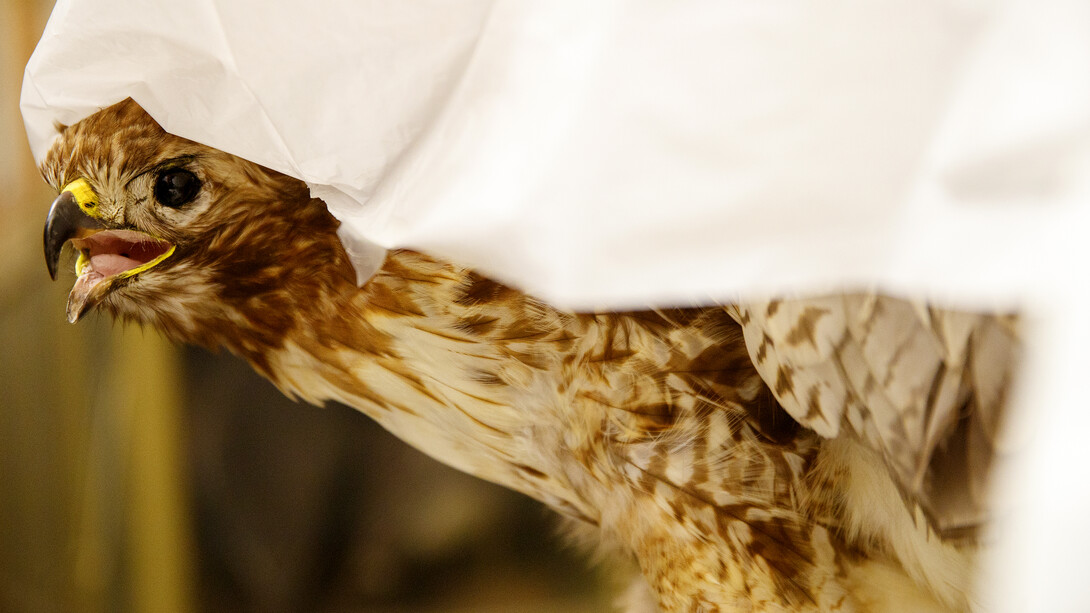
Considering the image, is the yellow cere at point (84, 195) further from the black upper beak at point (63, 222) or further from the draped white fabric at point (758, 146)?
the draped white fabric at point (758, 146)

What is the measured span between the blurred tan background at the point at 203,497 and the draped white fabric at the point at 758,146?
0.67 m

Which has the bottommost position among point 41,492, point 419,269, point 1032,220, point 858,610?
point 41,492

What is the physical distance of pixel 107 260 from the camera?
0.42 meters

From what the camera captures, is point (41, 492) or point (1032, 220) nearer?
point (1032, 220)

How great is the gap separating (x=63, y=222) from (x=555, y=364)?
0.87ft

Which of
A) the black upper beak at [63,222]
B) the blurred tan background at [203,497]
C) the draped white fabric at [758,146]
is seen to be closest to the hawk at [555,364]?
the black upper beak at [63,222]

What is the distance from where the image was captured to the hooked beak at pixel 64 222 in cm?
39

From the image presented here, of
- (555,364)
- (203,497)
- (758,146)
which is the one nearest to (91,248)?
(555,364)

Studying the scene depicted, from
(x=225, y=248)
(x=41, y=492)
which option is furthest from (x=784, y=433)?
(x=41, y=492)

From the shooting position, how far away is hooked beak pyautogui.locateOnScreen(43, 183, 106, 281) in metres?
0.39

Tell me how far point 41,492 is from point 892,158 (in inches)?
37.6

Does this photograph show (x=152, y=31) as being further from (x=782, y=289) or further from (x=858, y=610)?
(x=858, y=610)

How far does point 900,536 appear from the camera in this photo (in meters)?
0.40

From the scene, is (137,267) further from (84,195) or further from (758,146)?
(758,146)
